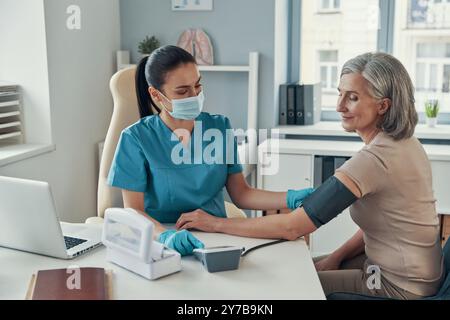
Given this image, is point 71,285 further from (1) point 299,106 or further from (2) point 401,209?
(1) point 299,106

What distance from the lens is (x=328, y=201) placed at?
60.6 inches

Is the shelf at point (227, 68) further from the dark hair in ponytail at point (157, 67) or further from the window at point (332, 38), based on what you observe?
the dark hair in ponytail at point (157, 67)

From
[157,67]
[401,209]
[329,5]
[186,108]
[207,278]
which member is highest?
[329,5]

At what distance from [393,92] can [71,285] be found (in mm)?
982

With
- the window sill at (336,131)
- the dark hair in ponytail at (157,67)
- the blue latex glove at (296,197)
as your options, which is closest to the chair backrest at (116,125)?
the dark hair in ponytail at (157,67)

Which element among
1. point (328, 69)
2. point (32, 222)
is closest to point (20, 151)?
point (32, 222)

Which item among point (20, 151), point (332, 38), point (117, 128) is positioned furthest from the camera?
point (332, 38)

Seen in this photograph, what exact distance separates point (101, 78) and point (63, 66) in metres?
0.40

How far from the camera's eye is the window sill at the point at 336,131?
315 cm

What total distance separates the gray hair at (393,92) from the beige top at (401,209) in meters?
A: 0.03

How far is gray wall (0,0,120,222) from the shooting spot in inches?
108

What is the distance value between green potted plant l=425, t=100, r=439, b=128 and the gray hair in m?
1.78

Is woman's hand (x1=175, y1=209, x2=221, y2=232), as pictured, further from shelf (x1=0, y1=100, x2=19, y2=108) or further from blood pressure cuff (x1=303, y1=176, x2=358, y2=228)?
shelf (x1=0, y1=100, x2=19, y2=108)
